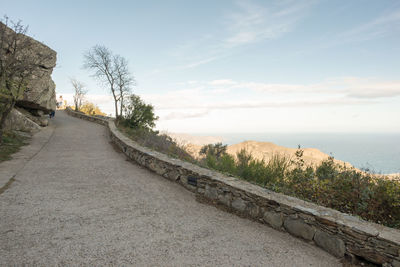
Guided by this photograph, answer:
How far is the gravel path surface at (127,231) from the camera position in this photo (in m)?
3.00

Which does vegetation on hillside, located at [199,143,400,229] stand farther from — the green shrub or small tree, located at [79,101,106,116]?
small tree, located at [79,101,106,116]

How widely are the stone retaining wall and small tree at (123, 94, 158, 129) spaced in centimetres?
1478

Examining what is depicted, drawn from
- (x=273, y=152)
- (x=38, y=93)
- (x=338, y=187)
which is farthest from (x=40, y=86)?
(x=338, y=187)

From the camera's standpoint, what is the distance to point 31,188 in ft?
18.0

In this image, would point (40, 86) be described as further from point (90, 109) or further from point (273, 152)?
point (90, 109)

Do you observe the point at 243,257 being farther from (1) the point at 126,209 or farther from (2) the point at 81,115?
(2) the point at 81,115

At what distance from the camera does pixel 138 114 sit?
19.8 metres

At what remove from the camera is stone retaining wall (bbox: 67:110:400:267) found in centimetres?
290

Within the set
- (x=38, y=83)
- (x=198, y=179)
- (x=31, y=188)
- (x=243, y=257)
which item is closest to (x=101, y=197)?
(x=31, y=188)

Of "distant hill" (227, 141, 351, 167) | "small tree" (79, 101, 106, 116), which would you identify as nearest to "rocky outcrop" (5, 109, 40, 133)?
"distant hill" (227, 141, 351, 167)

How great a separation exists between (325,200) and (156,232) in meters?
3.25

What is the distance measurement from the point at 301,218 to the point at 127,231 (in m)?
2.82

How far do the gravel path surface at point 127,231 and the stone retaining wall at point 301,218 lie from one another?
178 millimetres

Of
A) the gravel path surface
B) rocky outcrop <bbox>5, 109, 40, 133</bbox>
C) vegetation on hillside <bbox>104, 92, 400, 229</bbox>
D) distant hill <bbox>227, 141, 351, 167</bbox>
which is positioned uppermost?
distant hill <bbox>227, 141, 351, 167</bbox>
